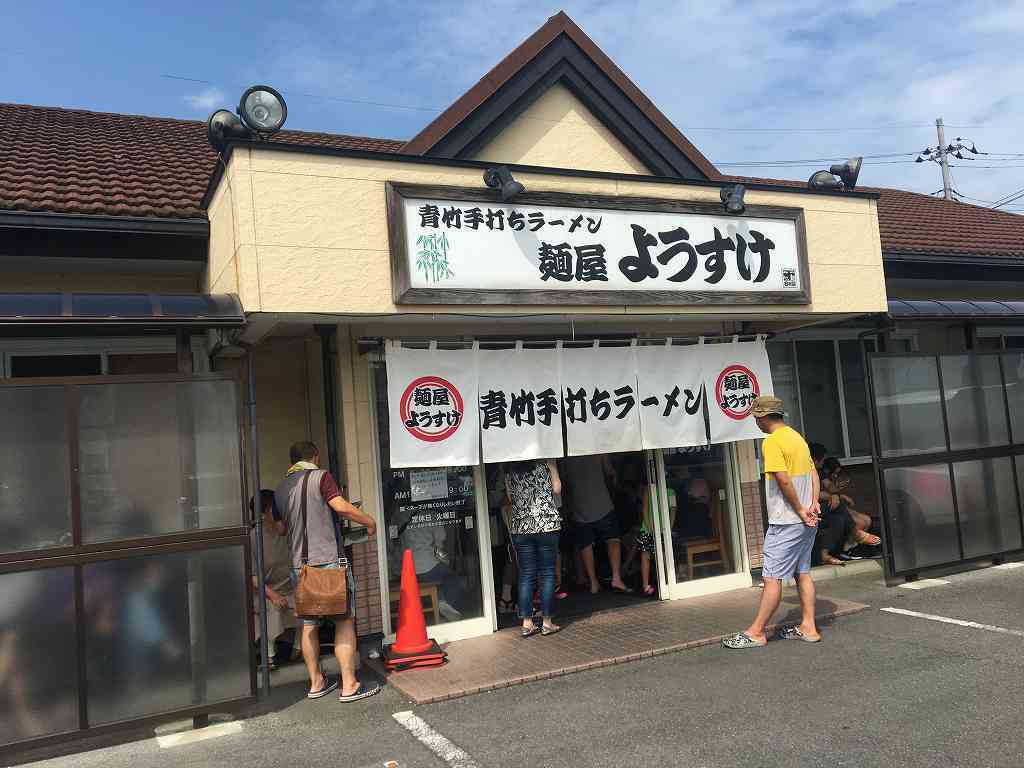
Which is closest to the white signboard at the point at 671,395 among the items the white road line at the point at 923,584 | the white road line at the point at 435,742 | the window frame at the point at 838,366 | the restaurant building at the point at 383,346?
the restaurant building at the point at 383,346

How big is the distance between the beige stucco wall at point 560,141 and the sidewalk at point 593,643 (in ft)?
14.5

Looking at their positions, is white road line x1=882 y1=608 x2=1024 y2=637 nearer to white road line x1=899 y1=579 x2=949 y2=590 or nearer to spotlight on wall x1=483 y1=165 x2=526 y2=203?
white road line x1=899 y1=579 x2=949 y2=590

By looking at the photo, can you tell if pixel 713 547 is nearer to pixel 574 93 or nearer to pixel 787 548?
pixel 787 548

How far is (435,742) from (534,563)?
2390mm

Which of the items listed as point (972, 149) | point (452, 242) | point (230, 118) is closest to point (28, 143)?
point (230, 118)

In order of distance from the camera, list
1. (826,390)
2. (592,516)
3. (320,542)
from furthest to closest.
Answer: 1. (826,390)
2. (592,516)
3. (320,542)

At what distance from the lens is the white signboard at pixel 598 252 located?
6.32 metres

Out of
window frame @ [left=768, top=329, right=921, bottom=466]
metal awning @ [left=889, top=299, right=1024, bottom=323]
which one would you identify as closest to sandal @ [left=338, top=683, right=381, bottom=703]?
metal awning @ [left=889, top=299, right=1024, bottom=323]

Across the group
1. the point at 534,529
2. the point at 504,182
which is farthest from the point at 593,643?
the point at 504,182

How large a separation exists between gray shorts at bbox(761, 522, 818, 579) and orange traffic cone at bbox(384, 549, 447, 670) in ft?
9.19

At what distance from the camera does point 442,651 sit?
6566 millimetres

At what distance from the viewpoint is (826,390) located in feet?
34.8

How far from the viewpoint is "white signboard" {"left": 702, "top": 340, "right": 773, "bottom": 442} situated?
7.91 m

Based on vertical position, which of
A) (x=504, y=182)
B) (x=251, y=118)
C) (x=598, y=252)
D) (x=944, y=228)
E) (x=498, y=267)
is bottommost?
(x=498, y=267)
